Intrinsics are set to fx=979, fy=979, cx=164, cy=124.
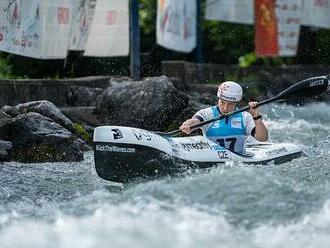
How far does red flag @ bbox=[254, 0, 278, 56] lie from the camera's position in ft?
69.2

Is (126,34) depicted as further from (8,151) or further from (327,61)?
(327,61)

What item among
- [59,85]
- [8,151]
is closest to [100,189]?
[8,151]

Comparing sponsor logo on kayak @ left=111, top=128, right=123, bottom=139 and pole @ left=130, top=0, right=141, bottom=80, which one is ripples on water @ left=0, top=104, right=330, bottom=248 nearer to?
sponsor logo on kayak @ left=111, top=128, right=123, bottom=139

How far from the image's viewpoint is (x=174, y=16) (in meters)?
19.8

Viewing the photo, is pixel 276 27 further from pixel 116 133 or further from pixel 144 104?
pixel 116 133

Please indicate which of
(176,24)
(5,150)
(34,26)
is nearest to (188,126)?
(5,150)

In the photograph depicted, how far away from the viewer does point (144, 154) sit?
10.5m

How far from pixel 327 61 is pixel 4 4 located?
41.5ft

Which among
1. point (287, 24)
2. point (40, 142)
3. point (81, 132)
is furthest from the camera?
point (287, 24)

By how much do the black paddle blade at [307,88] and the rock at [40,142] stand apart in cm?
297

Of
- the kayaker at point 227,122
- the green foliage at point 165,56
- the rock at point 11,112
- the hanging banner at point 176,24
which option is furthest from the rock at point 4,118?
the green foliage at point 165,56

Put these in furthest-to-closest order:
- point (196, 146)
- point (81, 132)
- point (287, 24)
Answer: point (287, 24) → point (81, 132) → point (196, 146)

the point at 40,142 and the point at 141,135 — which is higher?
the point at 141,135

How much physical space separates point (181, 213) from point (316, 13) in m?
14.3
